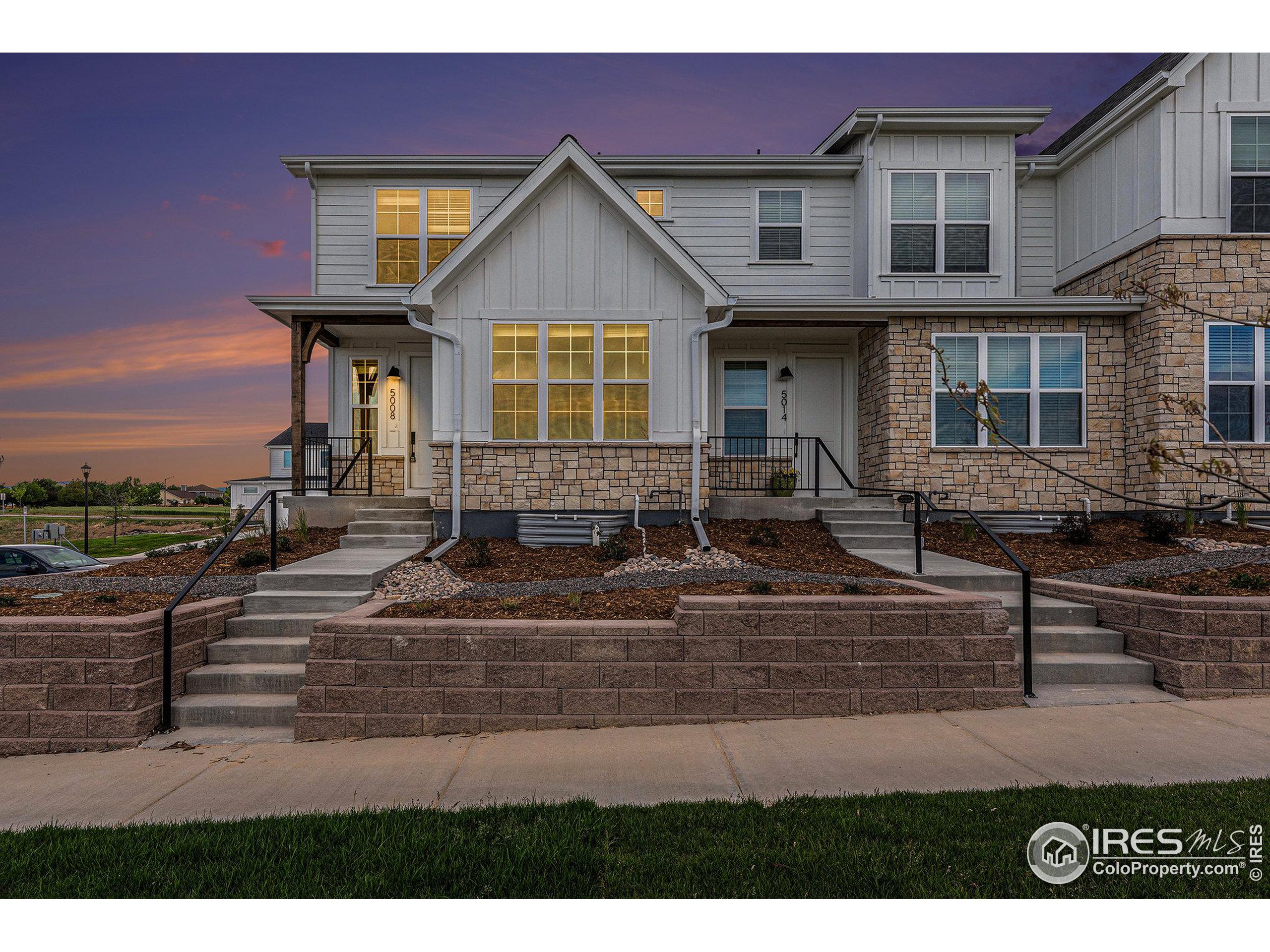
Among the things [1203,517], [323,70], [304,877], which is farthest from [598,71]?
[1203,517]

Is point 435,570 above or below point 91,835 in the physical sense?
above

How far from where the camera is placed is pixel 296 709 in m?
5.12

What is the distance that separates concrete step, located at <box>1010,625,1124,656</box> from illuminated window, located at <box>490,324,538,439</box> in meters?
6.82

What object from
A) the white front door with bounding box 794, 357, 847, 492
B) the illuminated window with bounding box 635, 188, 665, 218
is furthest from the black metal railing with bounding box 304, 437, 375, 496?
the white front door with bounding box 794, 357, 847, 492

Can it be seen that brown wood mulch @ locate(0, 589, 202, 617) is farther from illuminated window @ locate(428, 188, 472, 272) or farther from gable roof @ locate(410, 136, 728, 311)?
illuminated window @ locate(428, 188, 472, 272)

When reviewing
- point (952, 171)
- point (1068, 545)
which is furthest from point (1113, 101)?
point (1068, 545)

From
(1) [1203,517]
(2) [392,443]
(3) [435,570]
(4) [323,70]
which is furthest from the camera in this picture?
(2) [392,443]

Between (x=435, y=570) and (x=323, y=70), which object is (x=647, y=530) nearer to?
(x=435, y=570)

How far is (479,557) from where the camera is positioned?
26.7 feet

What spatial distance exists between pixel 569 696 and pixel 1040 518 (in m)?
9.11

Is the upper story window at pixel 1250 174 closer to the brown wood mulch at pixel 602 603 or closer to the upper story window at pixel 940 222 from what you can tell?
the upper story window at pixel 940 222

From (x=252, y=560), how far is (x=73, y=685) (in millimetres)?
3201

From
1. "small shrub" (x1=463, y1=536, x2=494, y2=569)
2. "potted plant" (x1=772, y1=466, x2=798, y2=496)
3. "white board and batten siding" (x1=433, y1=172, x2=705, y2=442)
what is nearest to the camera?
"small shrub" (x1=463, y1=536, x2=494, y2=569)

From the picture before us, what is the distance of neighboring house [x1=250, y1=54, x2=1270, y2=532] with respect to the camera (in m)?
10.0
